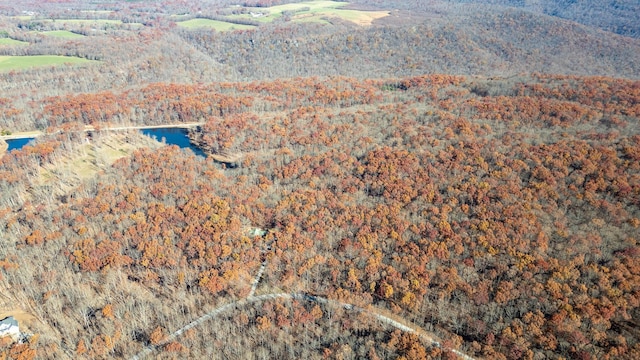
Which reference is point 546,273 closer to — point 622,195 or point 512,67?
point 622,195

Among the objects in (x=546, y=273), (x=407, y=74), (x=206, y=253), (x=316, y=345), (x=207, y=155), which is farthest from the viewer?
(x=407, y=74)

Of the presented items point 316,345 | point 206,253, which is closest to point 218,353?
point 316,345

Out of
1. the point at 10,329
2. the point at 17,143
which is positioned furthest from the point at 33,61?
the point at 10,329

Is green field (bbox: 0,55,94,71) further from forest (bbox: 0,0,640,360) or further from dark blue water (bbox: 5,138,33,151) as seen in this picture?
dark blue water (bbox: 5,138,33,151)

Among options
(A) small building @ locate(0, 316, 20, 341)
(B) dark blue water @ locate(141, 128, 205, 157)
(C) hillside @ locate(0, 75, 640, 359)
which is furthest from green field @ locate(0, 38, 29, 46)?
(A) small building @ locate(0, 316, 20, 341)

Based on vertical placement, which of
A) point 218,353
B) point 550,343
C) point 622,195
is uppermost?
point 622,195

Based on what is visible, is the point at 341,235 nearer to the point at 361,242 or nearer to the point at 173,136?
the point at 361,242
